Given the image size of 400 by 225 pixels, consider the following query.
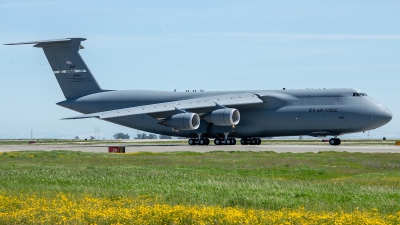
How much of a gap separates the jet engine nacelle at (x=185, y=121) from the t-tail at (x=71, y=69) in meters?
13.7

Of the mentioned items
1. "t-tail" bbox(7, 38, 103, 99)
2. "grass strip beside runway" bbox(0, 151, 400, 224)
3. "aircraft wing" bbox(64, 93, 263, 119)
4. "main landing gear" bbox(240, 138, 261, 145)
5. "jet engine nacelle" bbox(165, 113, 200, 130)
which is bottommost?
"grass strip beside runway" bbox(0, 151, 400, 224)

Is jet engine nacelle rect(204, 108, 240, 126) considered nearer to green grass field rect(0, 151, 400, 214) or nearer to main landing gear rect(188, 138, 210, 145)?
main landing gear rect(188, 138, 210, 145)

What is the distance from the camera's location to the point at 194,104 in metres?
59.2

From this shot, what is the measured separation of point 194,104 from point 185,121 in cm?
343

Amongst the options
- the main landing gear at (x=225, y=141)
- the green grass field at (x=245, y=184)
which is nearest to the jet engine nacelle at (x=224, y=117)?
the main landing gear at (x=225, y=141)

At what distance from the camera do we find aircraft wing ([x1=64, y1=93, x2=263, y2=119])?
57328mm

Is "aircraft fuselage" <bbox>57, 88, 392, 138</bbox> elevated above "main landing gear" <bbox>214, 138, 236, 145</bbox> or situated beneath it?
elevated above

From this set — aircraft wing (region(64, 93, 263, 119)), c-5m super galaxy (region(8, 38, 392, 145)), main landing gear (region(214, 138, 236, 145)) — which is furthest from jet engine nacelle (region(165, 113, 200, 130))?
main landing gear (region(214, 138, 236, 145))

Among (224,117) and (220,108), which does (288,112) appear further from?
(220,108)

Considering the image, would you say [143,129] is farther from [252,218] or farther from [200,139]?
[252,218]

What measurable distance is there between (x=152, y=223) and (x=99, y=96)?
54.1 m

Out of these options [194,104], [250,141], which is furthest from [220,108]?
[250,141]

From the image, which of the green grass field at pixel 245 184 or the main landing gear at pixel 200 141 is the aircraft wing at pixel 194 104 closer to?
the main landing gear at pixel 200 141

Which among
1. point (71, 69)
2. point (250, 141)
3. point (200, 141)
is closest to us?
point (200, 141)
